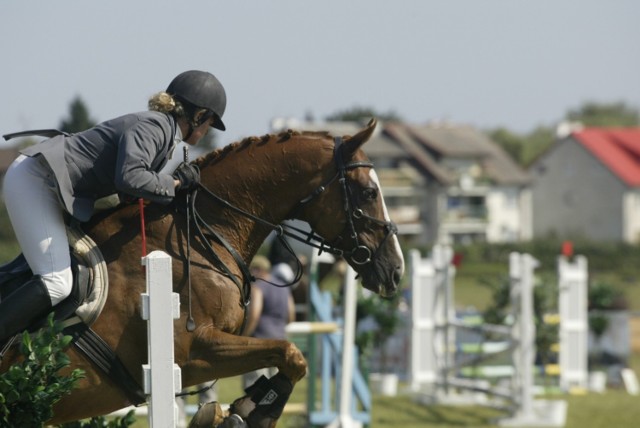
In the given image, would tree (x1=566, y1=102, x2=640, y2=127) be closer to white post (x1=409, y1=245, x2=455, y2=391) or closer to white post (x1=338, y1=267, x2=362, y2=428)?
white post (x1=409, y1=245, x2=455, y2=391)

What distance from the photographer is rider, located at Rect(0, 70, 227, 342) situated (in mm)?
4301

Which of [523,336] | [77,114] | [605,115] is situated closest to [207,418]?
[523,336]

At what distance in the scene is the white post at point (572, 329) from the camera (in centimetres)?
1386

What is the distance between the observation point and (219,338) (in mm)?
4492

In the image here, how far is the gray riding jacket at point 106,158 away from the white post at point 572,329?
1014 cm

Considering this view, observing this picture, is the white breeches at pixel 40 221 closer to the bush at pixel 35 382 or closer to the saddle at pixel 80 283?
the saddle at pixel 80 283

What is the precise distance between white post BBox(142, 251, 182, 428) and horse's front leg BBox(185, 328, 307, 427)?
494mm

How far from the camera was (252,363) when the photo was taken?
450 cm

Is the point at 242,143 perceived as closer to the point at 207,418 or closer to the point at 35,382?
the point at 207,418

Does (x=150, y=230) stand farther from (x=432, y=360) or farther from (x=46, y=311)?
(x=432, y=360)

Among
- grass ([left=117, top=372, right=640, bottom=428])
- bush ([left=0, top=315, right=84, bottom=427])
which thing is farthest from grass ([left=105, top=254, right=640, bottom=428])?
bush ([left=0, top=315, right=84, bottom=427])

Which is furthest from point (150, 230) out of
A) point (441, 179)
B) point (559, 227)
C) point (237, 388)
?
point (559, 227)

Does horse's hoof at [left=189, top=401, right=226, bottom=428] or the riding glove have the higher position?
the riding glove

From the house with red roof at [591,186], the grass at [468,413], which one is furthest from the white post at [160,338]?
the house with red roof at [591,186]
